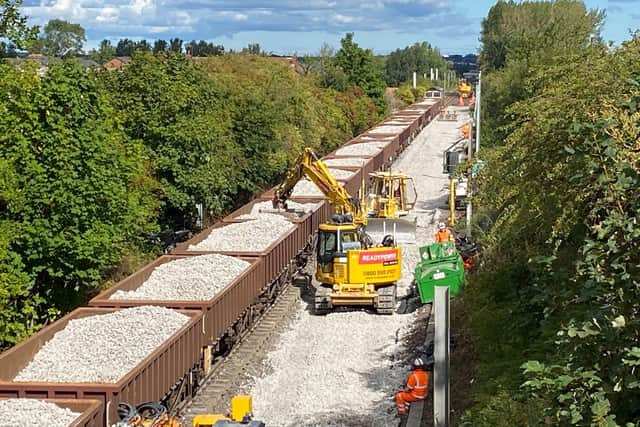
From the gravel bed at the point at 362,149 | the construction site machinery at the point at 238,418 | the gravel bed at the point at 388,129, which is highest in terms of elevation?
the gravel bed at the point at 388,129

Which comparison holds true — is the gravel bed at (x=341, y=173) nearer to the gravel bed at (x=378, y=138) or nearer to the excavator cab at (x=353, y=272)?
the excavator cab at (x=353, y=272)

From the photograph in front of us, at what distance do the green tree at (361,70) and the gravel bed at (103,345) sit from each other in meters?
62.8

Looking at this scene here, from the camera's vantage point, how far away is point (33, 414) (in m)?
11.3

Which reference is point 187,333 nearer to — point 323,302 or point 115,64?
point 323,302

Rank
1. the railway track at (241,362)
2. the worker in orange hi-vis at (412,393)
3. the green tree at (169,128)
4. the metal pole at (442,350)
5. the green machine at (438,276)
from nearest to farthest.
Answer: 1. the metal pole at (442,350)
2. the worker in orange hi-vis at (412,393)
3. the railway track at (241,362)
4. the green machine at (438,276)
5. the green tree at (169,128)

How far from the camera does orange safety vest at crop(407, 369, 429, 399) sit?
49.0 feet

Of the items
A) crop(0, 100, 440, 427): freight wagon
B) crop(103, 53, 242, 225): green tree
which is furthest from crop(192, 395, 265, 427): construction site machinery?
crop(103, 53, 242, 225): green tree

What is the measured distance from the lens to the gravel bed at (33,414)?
36.2 feet

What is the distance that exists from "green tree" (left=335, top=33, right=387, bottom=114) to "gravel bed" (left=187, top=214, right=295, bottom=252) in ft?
175

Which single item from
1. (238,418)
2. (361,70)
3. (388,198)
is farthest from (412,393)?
(361,70)

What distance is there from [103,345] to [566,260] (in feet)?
27.5

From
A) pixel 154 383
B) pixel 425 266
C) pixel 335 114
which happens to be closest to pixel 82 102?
pixel 425 266

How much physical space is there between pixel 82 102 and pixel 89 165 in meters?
2.02

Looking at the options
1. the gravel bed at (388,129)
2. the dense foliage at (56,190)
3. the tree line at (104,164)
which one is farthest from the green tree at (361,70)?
the dense foliage at (56,190)
